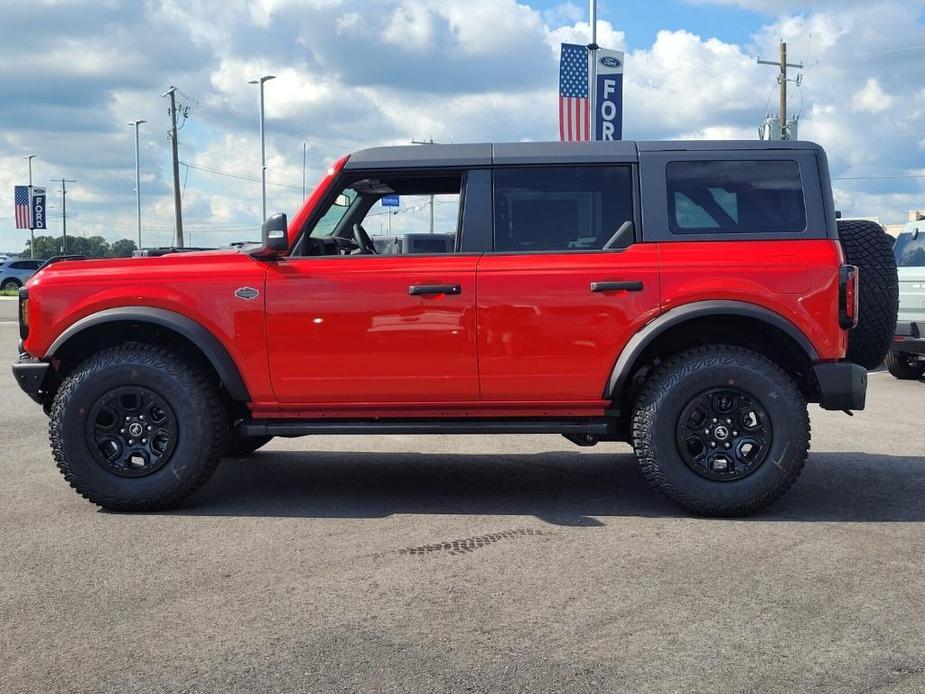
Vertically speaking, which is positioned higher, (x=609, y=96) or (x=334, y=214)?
(x=609, y=96)

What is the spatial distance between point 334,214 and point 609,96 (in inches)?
503

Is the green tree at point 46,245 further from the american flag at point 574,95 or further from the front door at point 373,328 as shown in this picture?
the front door at point 373,328

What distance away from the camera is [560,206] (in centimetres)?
560

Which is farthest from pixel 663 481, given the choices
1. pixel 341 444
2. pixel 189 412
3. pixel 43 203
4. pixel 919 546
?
pixel 43 203

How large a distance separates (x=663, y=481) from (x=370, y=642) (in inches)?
90.2

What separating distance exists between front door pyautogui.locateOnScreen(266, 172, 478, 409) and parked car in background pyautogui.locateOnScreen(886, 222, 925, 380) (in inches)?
292

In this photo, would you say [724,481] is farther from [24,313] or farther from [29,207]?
[29,207]

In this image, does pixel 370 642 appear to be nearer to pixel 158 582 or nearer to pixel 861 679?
pixel 158 582

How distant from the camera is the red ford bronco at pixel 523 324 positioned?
5.37 m

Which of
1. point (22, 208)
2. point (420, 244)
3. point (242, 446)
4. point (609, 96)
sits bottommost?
point (242, 446)

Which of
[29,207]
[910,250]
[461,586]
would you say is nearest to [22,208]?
[29,207]

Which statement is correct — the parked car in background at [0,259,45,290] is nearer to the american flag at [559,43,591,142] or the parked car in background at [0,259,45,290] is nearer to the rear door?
the american flag at [559,43,591,142]

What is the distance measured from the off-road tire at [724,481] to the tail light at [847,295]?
431 mm

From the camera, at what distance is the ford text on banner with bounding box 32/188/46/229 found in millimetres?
67188
